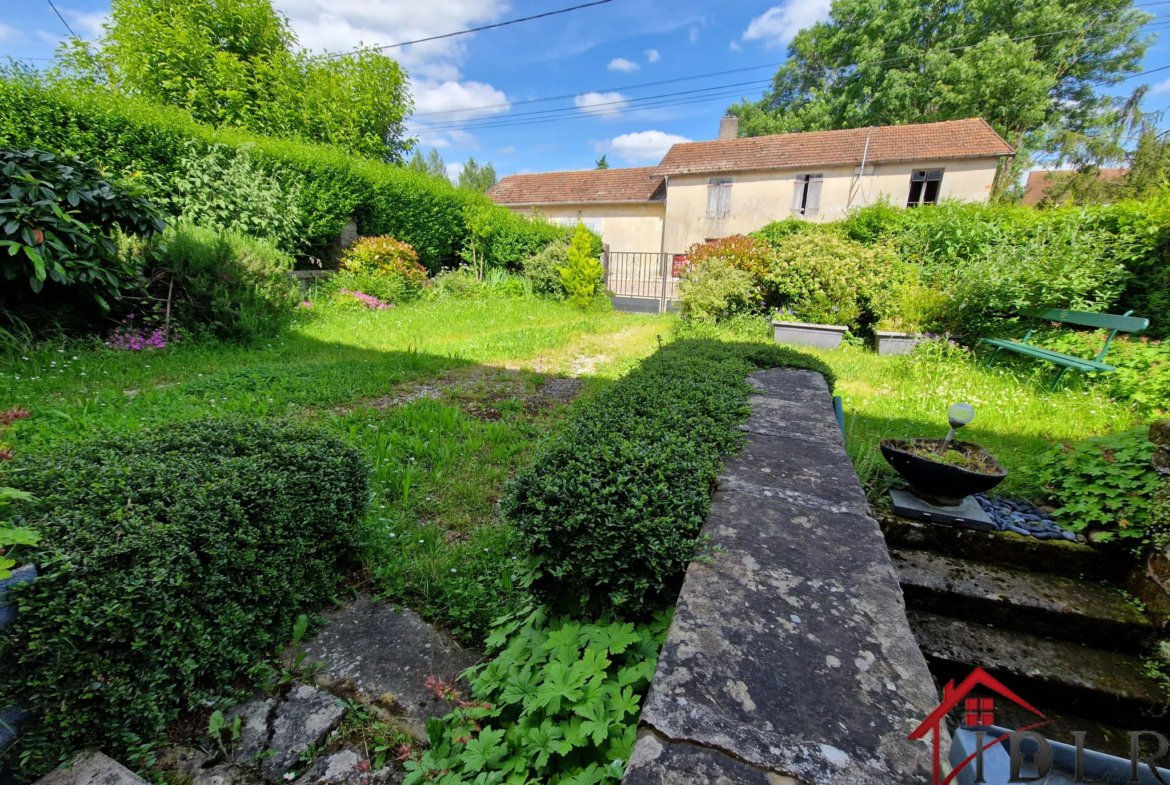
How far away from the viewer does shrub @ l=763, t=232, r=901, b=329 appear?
26.0ft

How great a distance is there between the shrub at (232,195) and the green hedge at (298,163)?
129 mm

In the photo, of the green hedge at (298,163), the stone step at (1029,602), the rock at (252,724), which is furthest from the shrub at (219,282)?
the stone step at (1029,602)

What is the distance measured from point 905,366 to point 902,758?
616cm

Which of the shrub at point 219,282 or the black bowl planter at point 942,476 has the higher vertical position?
the shrub at point 219,282

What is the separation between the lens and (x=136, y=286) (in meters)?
5.22

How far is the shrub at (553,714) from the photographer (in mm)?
1186

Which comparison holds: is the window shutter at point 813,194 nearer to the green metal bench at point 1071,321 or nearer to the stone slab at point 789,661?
the green metal bench at point 1071,321

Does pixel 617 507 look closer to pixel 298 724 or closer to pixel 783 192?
pixel 298 724

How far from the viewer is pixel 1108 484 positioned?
7.46ft

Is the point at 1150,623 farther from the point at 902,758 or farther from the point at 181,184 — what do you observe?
the point at 181,184

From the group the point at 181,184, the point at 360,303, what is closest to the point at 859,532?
the point at 360,303

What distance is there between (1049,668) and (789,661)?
157cm

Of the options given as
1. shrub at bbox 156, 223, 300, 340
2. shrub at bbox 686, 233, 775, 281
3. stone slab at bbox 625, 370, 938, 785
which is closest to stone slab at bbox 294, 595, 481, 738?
stone slab at bbox 625, 370, 938, 785

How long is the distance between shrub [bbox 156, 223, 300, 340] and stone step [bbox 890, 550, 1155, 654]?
273 inches
